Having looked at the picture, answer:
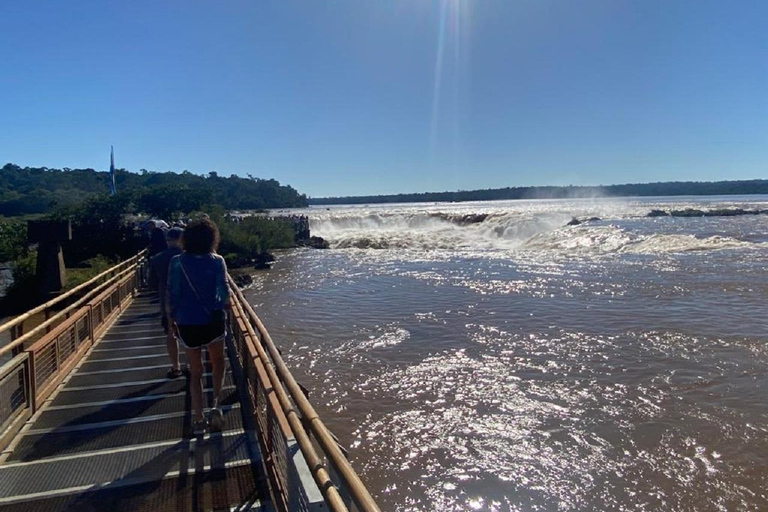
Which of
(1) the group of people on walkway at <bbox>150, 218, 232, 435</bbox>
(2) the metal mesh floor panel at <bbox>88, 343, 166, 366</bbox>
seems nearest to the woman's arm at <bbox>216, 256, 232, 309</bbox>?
(1) the group of people on walkway at <bbox>150, 218, 232, 435</bbox>

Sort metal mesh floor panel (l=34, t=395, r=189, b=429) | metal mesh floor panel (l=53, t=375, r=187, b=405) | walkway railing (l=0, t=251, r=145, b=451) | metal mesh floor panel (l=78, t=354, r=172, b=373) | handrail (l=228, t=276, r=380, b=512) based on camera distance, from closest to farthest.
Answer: handrail (l=228, t=276, r=380, b=512) → walkway railing (l=0, t=251, r=145, b=451) → metal mesh floor panel (l=34, t=395, r=189, b=429) → metal mesh floor panel (l=53, t=375, r=187, b=405) → metal mesh floor panel (l=78, t=354, r=172, b=373)

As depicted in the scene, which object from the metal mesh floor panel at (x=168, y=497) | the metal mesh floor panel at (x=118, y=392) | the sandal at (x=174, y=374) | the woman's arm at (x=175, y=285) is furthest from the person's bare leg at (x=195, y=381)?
the sandal at (x=174, y=374)

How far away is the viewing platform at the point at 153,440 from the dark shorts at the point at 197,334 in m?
0.38

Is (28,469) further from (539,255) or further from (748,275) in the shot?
(539,255)

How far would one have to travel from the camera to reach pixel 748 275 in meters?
20.8

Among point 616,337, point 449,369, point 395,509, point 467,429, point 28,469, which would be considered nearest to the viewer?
point 28,469

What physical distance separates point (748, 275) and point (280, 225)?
30.1m

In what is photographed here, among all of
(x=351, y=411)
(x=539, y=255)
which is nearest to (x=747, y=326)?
(x=351, y=411)

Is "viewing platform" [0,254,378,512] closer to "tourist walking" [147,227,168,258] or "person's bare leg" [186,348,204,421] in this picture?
"person's bare leg" [186,348,204,421]

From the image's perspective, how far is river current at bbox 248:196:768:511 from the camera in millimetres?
6480

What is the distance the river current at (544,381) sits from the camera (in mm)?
6480

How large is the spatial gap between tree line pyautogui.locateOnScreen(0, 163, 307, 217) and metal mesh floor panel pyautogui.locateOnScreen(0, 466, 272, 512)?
3394 cm

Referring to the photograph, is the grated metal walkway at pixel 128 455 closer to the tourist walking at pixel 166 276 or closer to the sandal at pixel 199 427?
the sandal at pixel 199 427

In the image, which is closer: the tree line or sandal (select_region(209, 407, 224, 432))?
sandal (select_region(209, 407, 224, 432))
